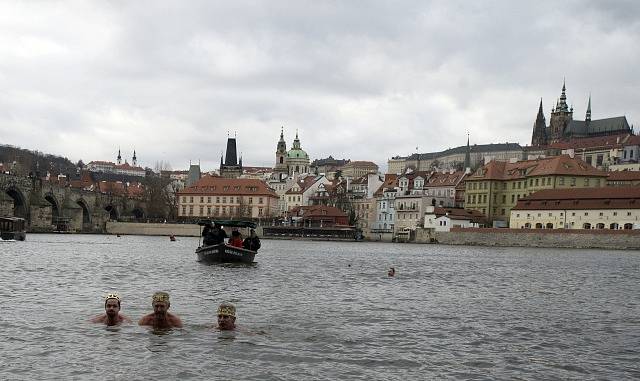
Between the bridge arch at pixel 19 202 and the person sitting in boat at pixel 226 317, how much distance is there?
107 metres

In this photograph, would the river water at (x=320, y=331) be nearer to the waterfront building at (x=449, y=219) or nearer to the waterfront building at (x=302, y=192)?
the waterfront building at (x=449, y=219)

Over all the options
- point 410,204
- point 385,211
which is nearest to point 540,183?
point 410,204

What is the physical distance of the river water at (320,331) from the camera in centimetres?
1596

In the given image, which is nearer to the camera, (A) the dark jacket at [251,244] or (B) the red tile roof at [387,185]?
(A) the dark jacket at [251,244]

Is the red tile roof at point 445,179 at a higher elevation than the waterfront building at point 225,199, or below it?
higher

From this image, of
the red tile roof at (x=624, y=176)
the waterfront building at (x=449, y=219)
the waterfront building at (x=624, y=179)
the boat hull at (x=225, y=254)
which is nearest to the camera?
the boat hull at (x=225, y=254)

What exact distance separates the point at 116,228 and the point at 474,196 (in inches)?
2841

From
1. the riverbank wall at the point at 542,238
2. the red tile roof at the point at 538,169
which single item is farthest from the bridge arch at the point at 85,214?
the red tile roof at the point at 538,169

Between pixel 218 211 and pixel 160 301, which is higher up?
pixel 218 211

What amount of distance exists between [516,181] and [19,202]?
296 ft

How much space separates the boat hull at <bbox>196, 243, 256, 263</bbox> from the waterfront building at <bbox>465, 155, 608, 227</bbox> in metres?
89.8

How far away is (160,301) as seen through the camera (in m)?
19.3

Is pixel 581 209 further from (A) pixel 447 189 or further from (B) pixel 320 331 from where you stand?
(B) pixel 320 331

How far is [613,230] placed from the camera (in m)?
106
